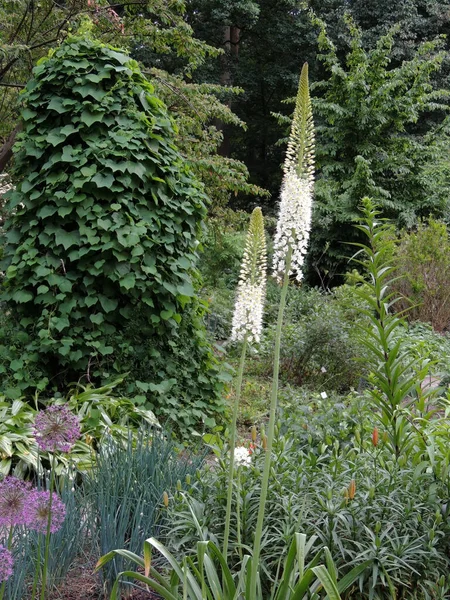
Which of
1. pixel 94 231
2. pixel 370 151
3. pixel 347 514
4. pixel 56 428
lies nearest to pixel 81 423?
pixel 94 231

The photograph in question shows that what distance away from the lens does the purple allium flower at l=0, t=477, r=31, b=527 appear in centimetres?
169

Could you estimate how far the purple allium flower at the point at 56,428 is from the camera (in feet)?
6.06

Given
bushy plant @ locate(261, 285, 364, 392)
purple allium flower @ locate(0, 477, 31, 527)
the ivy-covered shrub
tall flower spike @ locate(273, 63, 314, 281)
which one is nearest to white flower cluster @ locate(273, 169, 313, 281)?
tall flower spike @ locate(273, 63, 314, 281)

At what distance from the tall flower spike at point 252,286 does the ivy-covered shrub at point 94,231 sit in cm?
239

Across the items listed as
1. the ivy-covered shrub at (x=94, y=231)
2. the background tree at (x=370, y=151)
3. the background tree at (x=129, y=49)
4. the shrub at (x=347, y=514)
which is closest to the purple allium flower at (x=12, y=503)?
the shrub at (x=347, y=514)

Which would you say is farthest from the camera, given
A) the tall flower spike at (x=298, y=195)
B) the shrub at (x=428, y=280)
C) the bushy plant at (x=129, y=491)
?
the shrub at (x=428, y=280)

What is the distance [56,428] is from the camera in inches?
73.1

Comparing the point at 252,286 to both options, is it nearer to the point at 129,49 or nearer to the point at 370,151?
the point at 129,49

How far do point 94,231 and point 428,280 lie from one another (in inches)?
273

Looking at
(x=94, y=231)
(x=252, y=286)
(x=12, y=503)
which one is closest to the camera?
(x=12, y=503)

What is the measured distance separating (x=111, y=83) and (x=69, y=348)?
2022mm

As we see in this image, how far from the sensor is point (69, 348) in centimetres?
440

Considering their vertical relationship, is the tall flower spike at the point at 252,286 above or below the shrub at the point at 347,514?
above

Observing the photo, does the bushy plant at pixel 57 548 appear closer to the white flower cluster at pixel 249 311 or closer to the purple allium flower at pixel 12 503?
the purple allium flower at pixel 12 503
